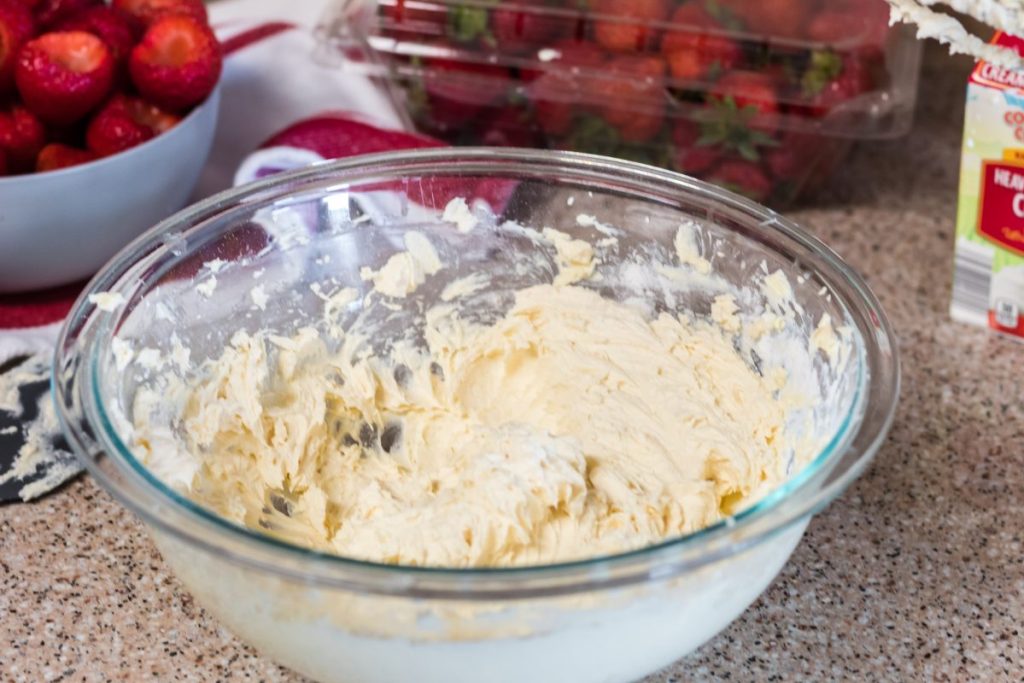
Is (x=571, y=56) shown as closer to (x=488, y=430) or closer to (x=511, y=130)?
(x=511, y=130)

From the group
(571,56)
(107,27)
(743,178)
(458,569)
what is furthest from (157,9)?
(458,569)

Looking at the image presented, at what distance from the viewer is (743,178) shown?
125 centimetres

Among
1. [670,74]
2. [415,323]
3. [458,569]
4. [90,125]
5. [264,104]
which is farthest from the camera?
[264,104]

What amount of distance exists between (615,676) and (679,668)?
0.10 meters

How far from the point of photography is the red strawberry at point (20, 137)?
42.2 inches

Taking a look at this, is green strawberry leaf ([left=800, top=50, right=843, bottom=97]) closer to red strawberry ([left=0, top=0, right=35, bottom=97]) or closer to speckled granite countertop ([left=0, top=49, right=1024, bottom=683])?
speckled granite countertop ([left=0, top=49, right=1024, bottom=683])

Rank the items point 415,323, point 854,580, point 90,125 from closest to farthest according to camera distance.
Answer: point 854,580 < point 415,323 < point 90,125

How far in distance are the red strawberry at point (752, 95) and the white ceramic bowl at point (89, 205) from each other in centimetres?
52

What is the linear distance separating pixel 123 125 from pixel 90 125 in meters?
0.04

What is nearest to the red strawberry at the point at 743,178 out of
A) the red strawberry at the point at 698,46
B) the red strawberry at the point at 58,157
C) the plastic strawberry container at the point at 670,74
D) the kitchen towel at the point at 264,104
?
the plastic strawberry container at the point at 670,74

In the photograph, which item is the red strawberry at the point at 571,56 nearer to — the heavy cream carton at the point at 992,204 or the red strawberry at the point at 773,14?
the red strawberry at the point at 773,14

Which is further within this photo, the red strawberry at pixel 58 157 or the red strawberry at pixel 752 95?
the red strawberry at pixel 752 95

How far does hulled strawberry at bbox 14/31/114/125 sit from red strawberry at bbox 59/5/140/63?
0.02 m

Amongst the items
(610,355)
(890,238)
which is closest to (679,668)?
(610,355)
